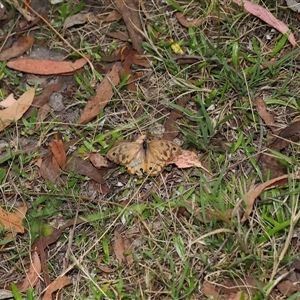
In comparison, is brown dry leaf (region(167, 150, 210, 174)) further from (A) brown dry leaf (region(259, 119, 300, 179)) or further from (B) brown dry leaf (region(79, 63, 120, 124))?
(B) brown dry leaf (region(79, 63, 120, 124))

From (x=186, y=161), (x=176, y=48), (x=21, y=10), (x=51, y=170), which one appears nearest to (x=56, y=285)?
(x=51, y=170)

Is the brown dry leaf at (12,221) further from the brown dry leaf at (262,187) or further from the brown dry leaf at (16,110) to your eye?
the brown dry leaf at (262,187)

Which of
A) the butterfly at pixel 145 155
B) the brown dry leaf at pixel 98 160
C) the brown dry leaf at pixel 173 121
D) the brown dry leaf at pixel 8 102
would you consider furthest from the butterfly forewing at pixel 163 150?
the brown dry leaf at pixel 8 102

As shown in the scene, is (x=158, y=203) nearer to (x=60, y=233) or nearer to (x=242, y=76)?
(x=60, y=233)

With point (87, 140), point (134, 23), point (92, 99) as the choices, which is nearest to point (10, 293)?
point (87, 140)

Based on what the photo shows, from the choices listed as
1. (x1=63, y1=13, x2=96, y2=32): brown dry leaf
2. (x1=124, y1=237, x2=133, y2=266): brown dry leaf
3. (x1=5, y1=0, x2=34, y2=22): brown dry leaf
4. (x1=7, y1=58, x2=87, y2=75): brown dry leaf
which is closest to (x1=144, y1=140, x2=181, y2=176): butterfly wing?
(x1=124, y1=237, x2=133, y2=266): brown dry leaf
